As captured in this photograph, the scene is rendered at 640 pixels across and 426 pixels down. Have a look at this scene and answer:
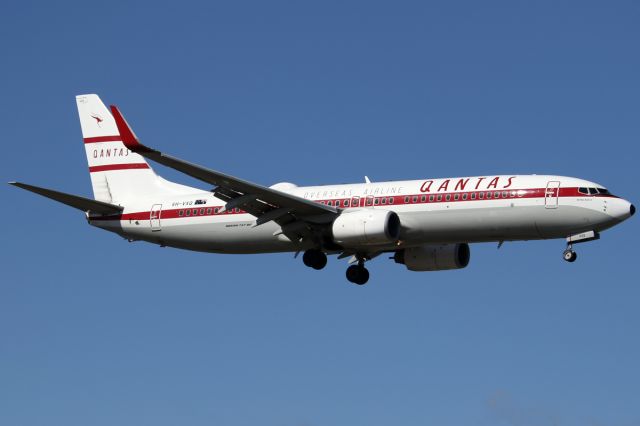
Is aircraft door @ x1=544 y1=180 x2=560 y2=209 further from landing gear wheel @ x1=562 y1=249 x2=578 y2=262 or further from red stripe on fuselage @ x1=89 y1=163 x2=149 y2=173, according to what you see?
red stripe on fuselage @ x1=89 y1=163 x2=149 y2=173

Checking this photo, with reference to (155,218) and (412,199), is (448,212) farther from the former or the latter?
(155,218)

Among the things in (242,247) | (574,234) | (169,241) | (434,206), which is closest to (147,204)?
(169,241)

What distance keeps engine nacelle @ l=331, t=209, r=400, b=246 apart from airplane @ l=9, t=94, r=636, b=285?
51 millimetres

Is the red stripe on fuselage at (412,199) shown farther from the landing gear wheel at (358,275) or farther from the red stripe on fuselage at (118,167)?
the landing gear wheel at (358,275)

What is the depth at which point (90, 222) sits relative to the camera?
196 ft

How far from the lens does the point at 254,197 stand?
52.4 meters

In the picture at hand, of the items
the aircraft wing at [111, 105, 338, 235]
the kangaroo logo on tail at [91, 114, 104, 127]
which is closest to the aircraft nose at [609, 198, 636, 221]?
the aircraft wing at [111, 105, 338, 235]

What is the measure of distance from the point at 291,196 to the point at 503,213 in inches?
349

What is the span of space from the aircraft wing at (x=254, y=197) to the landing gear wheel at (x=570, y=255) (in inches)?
388

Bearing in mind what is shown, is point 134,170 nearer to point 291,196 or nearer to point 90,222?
point 90,222

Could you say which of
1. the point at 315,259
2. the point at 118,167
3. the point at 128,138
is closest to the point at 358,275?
the point at 315,259

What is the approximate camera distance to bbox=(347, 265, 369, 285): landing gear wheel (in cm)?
5806

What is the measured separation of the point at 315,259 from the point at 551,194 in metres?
11.0

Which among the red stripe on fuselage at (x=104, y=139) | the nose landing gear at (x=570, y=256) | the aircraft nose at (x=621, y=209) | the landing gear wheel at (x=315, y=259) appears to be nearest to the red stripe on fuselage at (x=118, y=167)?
the red stripe on fuselage at (x=104, y=139)
